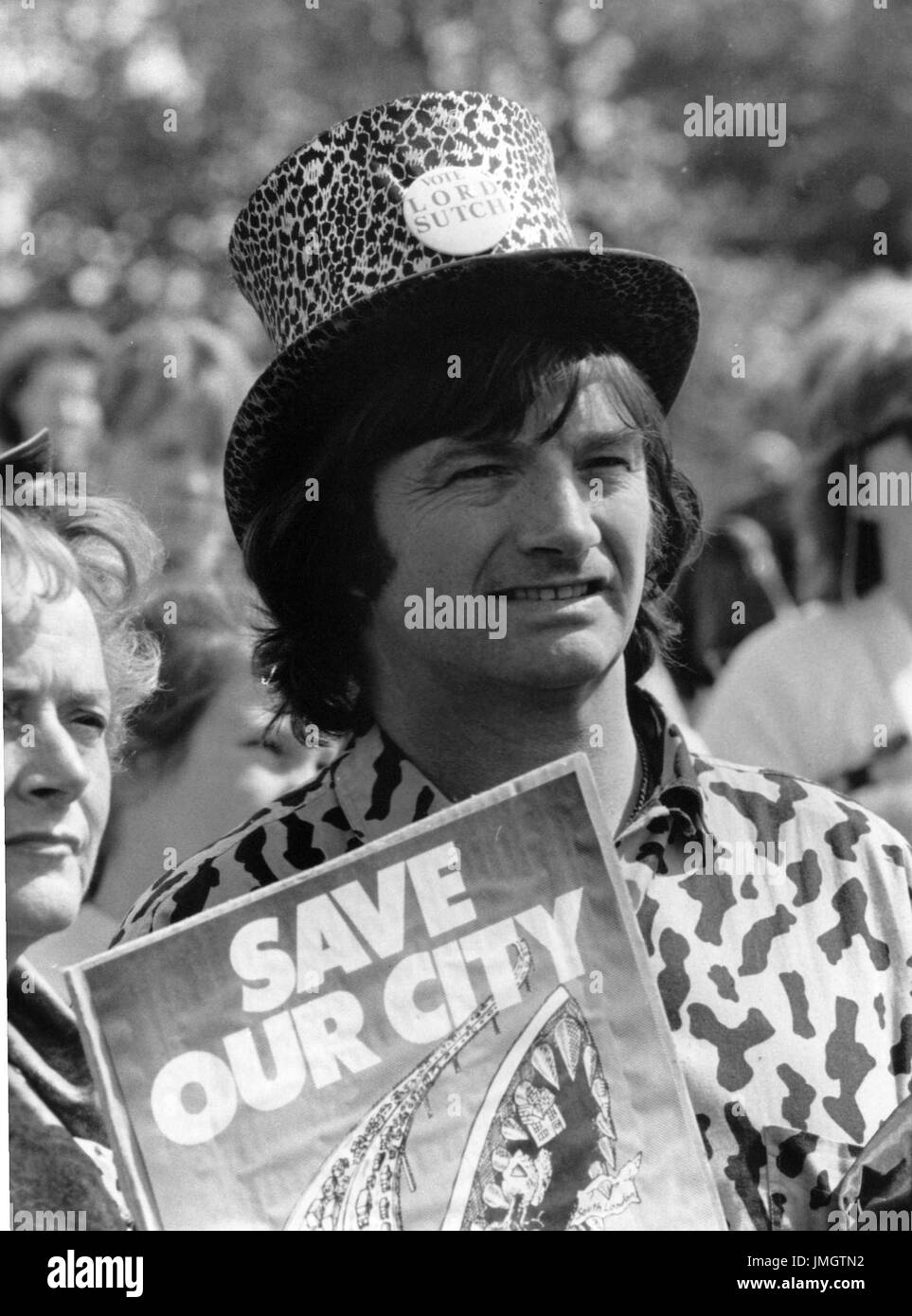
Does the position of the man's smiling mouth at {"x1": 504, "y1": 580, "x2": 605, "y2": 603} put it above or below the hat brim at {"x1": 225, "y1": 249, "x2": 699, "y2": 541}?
below

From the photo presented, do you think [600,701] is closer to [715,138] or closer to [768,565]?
[768,565]

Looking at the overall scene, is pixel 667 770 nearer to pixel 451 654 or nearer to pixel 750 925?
pixel 750 925

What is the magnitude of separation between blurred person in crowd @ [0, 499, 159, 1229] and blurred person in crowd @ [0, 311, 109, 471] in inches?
13.3

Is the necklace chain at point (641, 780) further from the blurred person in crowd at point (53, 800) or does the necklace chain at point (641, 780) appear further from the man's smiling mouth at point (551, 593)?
the blurred person in crowd at point (53, 800)

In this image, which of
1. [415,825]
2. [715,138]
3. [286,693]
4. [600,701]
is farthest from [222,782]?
[715,138]

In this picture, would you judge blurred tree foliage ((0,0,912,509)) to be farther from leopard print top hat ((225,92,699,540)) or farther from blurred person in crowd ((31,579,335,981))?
blurred person in crowd ((31,579,335,981))

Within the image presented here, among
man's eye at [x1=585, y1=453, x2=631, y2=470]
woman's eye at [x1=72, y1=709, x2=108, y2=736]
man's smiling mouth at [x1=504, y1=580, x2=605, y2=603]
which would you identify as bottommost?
woman's eye at [x1=72, y1=709, x2=108, y2=736]

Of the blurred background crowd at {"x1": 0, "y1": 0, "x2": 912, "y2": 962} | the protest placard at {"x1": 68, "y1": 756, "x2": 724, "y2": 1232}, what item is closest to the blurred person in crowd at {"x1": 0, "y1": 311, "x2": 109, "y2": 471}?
the blurred background crowd at {"x1": 0, "y1": 0, "x2": 912, "y2": 962}

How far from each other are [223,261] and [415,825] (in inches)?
41.5

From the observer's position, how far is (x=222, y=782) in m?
2.94

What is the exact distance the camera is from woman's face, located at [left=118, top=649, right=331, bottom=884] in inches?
112

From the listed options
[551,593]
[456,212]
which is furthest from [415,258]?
[551,593]

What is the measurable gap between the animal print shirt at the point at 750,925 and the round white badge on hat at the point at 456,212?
2.40ft

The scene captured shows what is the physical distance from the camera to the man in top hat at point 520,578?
8.39 feet
